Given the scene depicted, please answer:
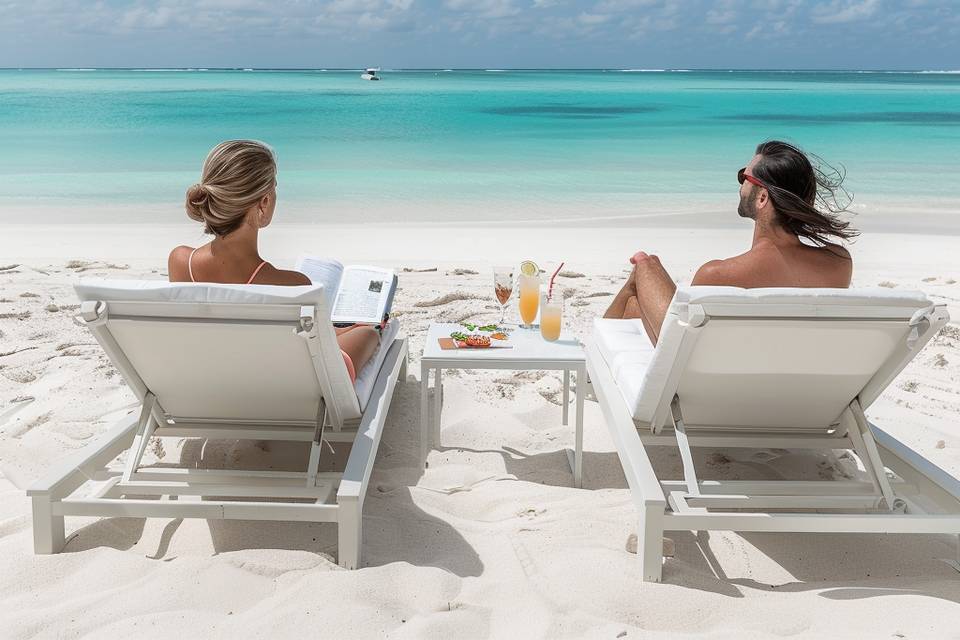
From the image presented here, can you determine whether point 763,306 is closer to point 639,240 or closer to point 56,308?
point 56,308

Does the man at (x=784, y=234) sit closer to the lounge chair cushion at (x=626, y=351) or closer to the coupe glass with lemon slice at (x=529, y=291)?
the lounge chair cushion at (x=626, y=351)

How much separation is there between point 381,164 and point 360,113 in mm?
14113

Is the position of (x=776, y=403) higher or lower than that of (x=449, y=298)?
higher

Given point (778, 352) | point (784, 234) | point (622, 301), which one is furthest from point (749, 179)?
point (622, 301)

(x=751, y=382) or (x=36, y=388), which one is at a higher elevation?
(x=751, y=382)

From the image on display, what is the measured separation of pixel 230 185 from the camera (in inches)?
114

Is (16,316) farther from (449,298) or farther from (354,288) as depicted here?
(354,288)

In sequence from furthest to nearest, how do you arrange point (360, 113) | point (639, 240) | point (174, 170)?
point (360, 113) → point (174, 170) → point (639, 240)

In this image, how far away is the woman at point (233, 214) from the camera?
2.91 meters

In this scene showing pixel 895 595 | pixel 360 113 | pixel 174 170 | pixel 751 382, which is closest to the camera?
pixel 895 595

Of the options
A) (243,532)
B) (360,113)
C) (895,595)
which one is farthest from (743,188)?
(360,113)

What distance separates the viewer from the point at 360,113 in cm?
2864

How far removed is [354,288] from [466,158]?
13041 mm

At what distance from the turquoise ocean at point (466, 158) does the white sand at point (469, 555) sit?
615 centimetres
